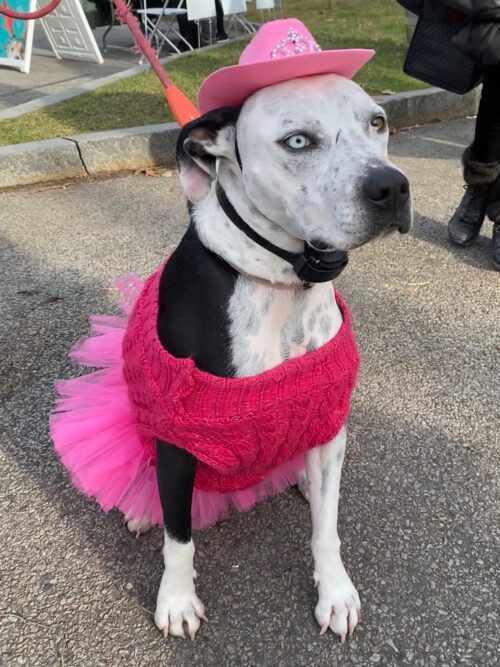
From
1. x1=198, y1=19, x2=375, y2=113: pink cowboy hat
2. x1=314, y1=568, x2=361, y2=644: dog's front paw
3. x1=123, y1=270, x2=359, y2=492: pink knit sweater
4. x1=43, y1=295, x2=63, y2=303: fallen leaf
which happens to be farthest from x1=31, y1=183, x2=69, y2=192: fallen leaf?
x1=314, y1=568, x2=361, y2=644: dog's front paw

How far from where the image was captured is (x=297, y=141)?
4.36 ft

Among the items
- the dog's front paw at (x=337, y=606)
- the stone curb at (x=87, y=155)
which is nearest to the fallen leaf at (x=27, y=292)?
the stone curb at (x=87, y=155)

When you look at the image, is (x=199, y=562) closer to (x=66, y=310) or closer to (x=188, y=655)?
(x=188, y=655)

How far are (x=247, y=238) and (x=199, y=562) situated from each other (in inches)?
39.5

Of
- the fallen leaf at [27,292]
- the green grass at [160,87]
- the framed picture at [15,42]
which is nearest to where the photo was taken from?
the fallen leaf at [27,292]

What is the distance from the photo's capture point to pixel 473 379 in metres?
2.56

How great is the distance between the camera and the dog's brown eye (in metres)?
1.41

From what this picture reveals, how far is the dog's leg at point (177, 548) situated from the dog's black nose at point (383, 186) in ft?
2.50

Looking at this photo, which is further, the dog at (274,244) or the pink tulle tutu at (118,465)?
the pink tulle tutu at (118,465)

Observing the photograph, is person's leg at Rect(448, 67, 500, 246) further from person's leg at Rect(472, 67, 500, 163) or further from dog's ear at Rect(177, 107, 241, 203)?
dog's ear at Rect(177, 107, 241, 203)

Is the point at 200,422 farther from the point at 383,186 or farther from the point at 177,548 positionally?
the point at 383,186

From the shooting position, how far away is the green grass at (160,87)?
16.7ft

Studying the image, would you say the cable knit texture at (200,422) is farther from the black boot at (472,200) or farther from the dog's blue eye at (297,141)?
the black boot at (472,200)

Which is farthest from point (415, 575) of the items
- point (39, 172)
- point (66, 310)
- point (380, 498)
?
point (39, 172)
